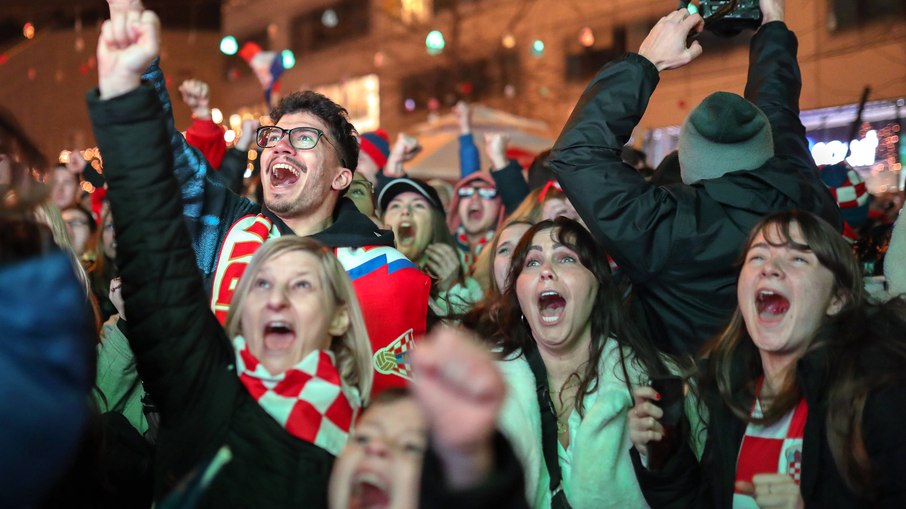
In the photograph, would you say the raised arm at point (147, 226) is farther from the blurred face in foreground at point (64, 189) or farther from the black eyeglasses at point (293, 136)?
the blurred face in foreground at point (64, 189)

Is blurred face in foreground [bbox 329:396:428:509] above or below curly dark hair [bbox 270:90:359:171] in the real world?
below

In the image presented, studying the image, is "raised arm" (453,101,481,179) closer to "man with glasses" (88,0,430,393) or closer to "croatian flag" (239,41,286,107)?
"croatian flag" (239,41,286,107)

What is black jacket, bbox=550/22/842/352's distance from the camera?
345 centimetres

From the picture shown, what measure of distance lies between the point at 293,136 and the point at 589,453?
5.52ft

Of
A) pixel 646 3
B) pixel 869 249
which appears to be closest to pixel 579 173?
pixel 869 249

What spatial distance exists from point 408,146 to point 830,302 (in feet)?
13.2

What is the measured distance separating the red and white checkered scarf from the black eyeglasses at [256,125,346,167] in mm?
1504

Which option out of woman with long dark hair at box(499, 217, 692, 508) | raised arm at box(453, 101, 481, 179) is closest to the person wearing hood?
woman with long dark hair at box(499, 217, 692, 508)

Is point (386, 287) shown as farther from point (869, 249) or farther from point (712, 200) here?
point (869, 249)

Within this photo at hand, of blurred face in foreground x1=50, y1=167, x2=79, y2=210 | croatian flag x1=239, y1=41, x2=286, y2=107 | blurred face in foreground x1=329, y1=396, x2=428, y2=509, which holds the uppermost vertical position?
croatian flag x1=239, y1=41, x2=286, y2=107

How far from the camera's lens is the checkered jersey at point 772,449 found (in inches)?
111

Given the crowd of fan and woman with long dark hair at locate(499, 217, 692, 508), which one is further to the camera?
woman with long dark hair at locate(499, 217, 692, 508)

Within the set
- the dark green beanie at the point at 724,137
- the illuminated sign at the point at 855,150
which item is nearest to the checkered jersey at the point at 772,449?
the dark green beanie at the point at 724,137

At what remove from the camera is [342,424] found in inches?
99.3
